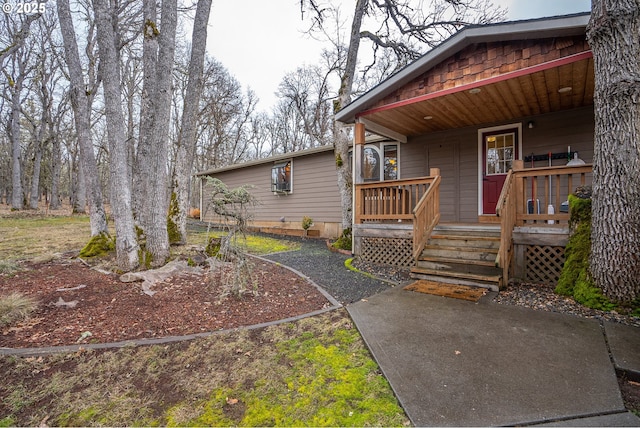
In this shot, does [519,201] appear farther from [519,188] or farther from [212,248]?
[212,248]

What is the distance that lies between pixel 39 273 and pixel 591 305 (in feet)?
24.2

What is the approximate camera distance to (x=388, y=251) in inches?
235

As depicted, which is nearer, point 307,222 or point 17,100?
point 307,222

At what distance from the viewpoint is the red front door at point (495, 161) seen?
657 centimetres

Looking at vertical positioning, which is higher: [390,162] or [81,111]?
[81,111]

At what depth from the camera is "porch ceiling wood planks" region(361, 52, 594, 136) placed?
14.7 ft

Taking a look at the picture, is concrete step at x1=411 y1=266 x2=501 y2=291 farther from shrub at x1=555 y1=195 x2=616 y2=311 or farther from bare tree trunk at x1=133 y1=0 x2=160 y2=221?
bare tree trunk at x1=133 y1=0 x2=160 y2=221

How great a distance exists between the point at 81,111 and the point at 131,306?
15.8 ft

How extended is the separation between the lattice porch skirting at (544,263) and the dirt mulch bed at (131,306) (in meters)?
3.17

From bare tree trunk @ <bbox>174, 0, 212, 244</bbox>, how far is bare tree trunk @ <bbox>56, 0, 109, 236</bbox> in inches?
59.9

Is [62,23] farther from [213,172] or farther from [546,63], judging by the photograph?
[213,172]

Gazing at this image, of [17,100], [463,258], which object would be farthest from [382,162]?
[17,100]

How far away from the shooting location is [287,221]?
37.1ft

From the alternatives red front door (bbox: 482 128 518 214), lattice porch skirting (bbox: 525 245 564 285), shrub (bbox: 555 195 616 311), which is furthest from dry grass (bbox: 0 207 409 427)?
red front door (bbox: 482 128 518 214)
